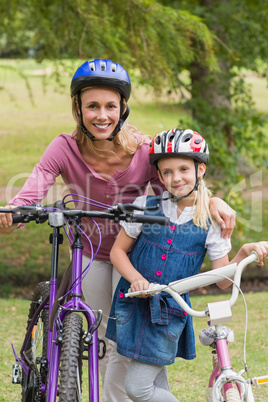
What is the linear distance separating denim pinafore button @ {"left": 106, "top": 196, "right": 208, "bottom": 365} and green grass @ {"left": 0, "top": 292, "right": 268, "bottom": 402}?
1424 mm

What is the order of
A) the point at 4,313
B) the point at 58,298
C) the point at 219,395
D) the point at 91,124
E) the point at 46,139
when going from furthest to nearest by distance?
1. the point at 46,139
2. the point at 4,313
3. the point at 91,124
4. the point at 58,298
5. the point at 219,395

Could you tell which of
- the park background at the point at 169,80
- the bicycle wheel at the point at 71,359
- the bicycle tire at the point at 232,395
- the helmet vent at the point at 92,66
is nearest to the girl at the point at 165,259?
the bicycle wheel at the point at 71,359

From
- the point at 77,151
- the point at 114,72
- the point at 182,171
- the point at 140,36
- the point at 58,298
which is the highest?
the point at 140,36

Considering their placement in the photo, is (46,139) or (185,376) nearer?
(185,376)

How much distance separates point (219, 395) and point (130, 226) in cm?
102

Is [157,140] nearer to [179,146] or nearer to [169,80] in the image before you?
[179,146]

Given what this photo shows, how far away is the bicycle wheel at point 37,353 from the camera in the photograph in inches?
116

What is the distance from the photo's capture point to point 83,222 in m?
3.51

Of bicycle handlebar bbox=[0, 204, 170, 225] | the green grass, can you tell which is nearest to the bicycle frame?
bicycle handlebar bbox=[0, 204, 170, 225]

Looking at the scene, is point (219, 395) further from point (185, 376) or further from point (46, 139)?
point (46, 139)

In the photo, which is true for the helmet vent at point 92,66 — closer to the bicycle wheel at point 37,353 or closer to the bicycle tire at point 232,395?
the bicycle wheel at point 37,353

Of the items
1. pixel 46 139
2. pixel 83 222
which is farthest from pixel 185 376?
pixel 46 139

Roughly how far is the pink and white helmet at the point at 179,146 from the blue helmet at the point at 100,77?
1.23 ft

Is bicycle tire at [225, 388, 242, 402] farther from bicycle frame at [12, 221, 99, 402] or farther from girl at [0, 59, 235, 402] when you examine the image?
girl at [0, 59, 235, 402]
